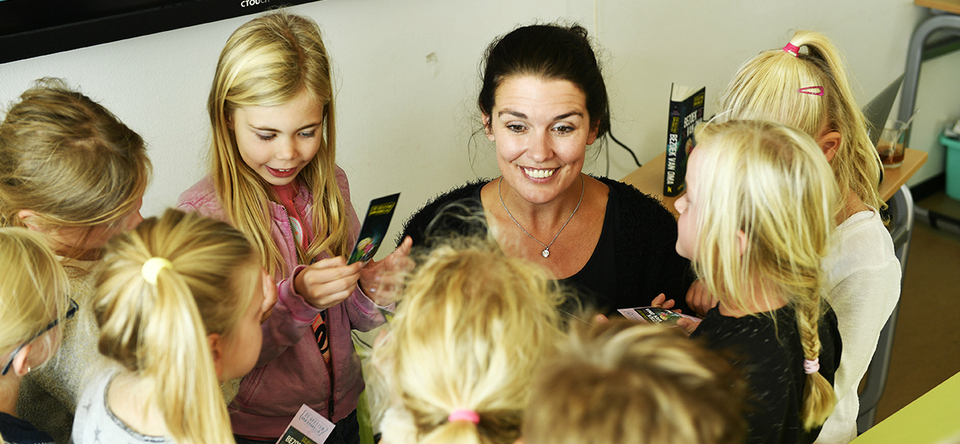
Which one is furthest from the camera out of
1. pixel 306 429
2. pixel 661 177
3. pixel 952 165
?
pixel 952 165

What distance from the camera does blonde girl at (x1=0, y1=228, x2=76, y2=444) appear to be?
0.99m

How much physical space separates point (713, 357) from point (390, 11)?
152cm

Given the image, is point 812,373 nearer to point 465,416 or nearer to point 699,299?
point 699,299

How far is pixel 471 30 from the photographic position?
226 cm

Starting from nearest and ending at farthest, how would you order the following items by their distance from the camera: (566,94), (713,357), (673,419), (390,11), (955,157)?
1. (673,419)
2. (713,357)
3. (566,94)
4. (390,11)
5. (955,157)

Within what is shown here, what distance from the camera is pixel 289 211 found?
1.49m

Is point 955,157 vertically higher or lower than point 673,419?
lower

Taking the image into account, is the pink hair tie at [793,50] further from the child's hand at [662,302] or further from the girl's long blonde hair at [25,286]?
the girl's long blonde hair at [25,286]

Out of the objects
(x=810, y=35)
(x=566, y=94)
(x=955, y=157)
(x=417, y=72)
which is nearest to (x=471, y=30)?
(x=417, y=72)

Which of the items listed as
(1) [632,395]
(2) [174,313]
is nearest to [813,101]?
(1) [632,395]

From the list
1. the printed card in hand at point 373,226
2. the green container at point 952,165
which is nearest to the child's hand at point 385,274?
the printed card in hand at point 373,226

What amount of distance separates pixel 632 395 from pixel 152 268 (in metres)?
0.67

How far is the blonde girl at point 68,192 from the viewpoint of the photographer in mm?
1147

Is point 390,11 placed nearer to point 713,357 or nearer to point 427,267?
point 427,267
